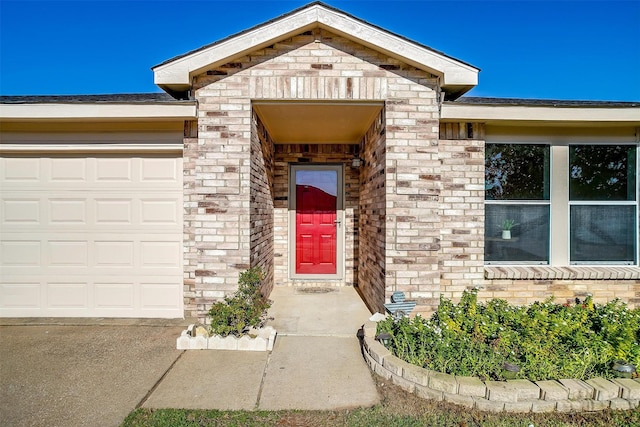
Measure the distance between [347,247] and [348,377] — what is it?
3.17 metres

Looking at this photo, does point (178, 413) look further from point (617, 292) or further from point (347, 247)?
point (617, 292)

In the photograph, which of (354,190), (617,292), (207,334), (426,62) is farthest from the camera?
(354,190)

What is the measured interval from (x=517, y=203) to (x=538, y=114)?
1.16 metres

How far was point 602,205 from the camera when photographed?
421cm

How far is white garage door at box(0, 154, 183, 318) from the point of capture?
164 inches

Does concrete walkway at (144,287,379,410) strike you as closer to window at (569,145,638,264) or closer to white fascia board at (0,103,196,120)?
white fascia board at (0,103,196,120)

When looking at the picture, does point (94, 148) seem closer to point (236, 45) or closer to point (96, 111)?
point (96, 111)

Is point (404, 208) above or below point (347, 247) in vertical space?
above

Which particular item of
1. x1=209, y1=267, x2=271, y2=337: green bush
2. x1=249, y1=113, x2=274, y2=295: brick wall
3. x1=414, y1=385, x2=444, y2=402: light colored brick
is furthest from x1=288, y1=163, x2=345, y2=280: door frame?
x1=414, y1=385, x2=444, y2=402: light colored brick

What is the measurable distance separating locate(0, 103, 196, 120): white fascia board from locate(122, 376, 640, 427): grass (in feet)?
10.1

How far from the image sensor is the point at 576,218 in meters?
4.20

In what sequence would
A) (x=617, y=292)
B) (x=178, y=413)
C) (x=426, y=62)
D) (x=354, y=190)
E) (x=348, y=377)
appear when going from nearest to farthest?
(x=178, y=413), (x=348, y=377), (x=426, y=62), (x=617, y=292), (x=354, y=190)

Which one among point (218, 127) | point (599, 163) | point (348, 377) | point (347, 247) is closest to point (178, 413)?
point (348, 377)

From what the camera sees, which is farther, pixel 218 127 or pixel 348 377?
pixel 218 127
